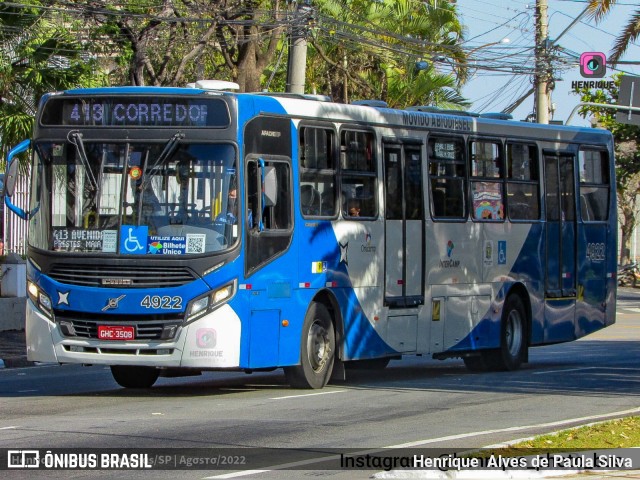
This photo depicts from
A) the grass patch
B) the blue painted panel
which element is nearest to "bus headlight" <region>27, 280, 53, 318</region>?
the blue painted panel

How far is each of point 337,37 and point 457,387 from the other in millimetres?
16896

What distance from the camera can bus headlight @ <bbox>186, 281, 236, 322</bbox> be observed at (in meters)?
13.9

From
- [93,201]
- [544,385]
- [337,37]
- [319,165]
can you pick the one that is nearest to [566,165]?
[544,385]

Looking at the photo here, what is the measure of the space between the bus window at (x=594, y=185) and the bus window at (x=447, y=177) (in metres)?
3.76

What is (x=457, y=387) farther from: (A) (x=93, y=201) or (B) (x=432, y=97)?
(B) (x=432, y=97)

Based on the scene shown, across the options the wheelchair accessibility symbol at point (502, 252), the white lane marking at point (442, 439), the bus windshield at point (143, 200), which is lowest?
the white lane marking at point (442, 439)

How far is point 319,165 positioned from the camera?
1571 centimetres

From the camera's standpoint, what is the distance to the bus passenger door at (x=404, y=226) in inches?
668

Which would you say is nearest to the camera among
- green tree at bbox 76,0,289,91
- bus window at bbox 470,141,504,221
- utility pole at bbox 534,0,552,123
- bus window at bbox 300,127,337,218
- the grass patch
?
the grass patch

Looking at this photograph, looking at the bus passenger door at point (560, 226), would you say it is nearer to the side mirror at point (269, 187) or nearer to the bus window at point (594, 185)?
the bus window at point (594, 185)

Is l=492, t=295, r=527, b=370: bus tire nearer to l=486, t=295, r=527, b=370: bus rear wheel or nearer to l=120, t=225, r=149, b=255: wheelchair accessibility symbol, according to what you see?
l=486, t=295, r=527, b=370: bus rear wheel

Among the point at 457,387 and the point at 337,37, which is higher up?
the point at 337,37

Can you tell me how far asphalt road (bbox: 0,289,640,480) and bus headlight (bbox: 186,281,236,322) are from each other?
984mm

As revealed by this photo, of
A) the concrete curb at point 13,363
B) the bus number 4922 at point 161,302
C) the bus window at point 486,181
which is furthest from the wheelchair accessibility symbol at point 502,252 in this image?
the concrete curb at point 13,363
